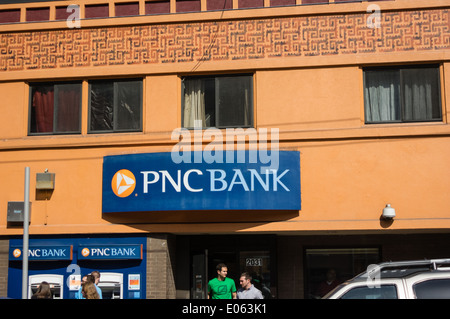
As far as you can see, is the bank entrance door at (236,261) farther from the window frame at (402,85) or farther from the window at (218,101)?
the window frame at (402,85)

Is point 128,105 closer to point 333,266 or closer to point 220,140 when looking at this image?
point 220,140

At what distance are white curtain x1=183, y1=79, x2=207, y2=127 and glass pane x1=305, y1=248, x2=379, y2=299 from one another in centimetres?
449

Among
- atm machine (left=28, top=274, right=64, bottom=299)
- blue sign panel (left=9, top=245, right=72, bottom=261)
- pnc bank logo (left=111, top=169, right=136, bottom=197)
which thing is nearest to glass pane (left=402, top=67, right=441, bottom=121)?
pnc bank logo (left=111, top=169, right=136, bottom=197)

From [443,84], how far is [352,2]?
280 cm

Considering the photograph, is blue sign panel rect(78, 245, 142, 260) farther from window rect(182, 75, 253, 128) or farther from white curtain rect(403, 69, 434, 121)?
white curtain rect(403, 69, 434, 121)

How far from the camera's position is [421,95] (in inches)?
535

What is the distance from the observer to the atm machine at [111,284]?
13.8 meters

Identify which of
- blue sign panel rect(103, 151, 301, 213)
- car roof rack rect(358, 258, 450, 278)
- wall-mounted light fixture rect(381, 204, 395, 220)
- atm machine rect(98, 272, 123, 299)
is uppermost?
blue sign panel rect(103, 151, 301, 213)

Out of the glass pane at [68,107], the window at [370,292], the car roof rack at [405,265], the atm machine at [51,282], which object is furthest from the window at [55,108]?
the window at [370,292]

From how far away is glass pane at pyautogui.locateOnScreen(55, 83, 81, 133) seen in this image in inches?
573

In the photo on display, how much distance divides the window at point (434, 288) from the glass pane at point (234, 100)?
8.37 meters

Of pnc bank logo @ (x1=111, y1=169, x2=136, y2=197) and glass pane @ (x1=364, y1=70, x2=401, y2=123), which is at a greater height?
glass pane @ (x1=364, y1=70, x2=401, y2=123)
